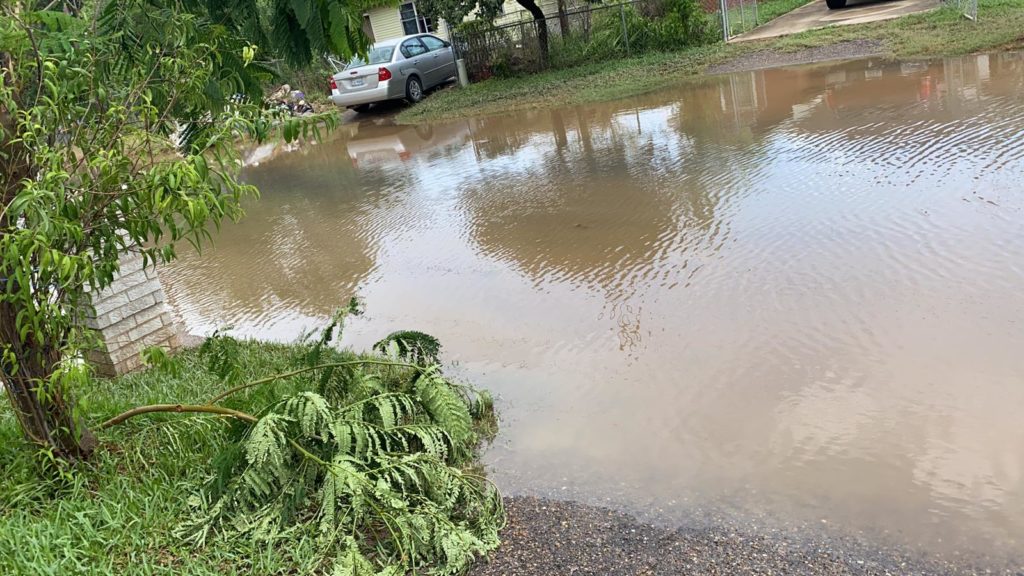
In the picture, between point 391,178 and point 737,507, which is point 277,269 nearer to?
point 391,178

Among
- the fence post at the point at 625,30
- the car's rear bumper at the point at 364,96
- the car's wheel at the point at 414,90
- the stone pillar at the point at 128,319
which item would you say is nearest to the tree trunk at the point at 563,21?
the fence post at the point at 625,30

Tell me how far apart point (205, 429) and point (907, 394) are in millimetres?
3712

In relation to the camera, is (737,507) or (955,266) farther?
(955,266)

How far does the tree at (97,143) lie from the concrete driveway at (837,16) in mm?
15965

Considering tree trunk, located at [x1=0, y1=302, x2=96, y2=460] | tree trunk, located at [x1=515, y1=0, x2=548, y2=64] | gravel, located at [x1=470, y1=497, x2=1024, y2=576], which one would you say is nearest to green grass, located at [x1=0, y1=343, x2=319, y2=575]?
tree trunk, located at [x1=0, y1=302, x2=96, y2=460]

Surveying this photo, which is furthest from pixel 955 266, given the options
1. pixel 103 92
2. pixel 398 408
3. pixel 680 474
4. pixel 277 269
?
pixel 277 269

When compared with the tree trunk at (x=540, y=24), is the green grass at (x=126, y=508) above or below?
below

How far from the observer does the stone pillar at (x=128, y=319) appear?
19.3ft

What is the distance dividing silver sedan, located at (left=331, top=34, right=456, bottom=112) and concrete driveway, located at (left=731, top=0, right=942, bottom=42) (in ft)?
22.8

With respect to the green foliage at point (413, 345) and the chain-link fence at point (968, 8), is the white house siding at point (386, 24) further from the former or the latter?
the green foliage at point (413, 345)

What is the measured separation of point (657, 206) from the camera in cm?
821

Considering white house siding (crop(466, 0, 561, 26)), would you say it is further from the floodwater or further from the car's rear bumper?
the floodwater

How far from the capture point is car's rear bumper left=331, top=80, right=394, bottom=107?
1800cm

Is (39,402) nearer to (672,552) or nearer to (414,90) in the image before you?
(672,552)
